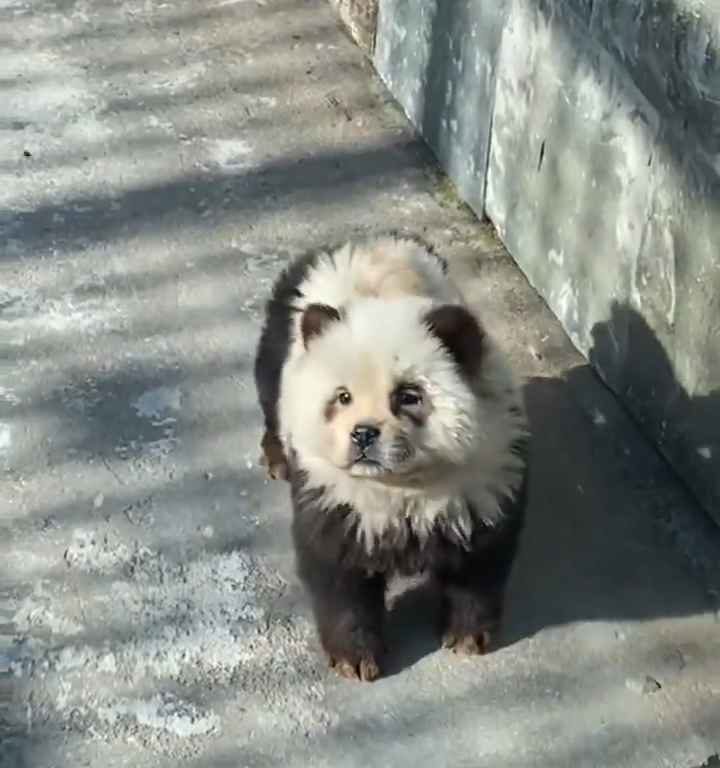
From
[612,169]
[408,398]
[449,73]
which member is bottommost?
[449,73]

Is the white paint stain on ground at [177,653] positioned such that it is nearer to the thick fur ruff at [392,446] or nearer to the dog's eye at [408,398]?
the thick fur ruff at [392,446]

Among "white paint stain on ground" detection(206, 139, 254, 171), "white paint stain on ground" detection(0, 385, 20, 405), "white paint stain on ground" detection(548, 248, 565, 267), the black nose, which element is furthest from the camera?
"white paint stain on ground" detection(206, 139, 254, 171)

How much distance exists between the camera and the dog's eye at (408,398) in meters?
2.63

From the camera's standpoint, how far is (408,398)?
263cm

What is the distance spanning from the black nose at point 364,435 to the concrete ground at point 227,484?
57cm

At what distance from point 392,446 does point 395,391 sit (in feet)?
0.32

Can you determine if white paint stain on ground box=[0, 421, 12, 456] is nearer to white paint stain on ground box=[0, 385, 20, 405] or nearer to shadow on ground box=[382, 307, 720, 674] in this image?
white paint stain on ground box=[0, 385, 20, 405]

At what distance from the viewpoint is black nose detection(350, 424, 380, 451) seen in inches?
102

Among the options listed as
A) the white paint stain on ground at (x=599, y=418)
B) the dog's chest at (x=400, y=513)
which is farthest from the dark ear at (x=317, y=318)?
the white paint stain on ground at (x=599, y=418)

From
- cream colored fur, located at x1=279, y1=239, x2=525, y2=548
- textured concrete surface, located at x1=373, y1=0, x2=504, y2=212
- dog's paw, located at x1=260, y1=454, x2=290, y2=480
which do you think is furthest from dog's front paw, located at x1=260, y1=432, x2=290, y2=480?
textured concrete surface, located at x1=373, y1=0, x2=504, y2=212

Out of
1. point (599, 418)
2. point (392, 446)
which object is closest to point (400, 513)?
→ point (392, 446)

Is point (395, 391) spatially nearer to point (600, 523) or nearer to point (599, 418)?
point (600, 523)

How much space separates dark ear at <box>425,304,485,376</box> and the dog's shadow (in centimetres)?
63

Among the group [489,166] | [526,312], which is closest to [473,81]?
[489,166]
